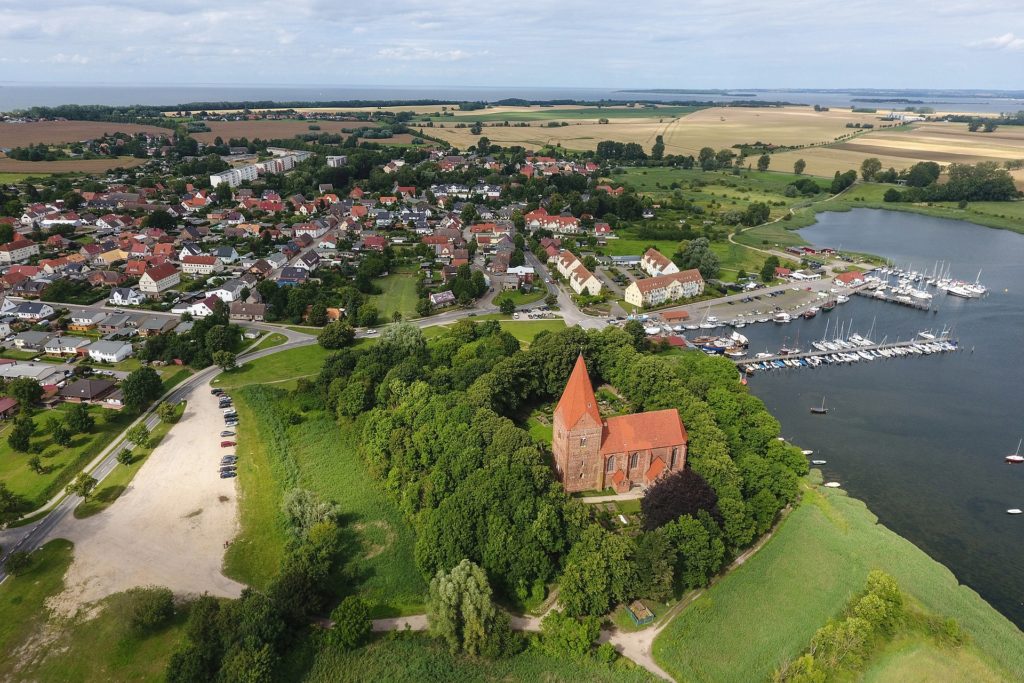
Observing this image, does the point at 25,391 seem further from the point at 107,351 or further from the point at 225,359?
the point at 225,359

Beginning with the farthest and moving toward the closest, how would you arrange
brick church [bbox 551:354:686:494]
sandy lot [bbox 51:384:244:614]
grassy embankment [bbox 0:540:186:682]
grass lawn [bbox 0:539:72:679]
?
brick church [bbox 551:354:686:494]
sandy lot [bbox 51:384:244:614]
grass lawn [bbox 0:539:72:679]
grassy embankment [bbox 0:540:186:682]

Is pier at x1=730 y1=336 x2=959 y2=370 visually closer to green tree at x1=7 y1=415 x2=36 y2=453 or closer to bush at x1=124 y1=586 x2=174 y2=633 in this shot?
bush at x1=124 y1=586 x2=174 y2=633

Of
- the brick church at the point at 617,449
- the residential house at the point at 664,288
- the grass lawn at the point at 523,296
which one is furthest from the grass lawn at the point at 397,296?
the brick church at the point at 617,449

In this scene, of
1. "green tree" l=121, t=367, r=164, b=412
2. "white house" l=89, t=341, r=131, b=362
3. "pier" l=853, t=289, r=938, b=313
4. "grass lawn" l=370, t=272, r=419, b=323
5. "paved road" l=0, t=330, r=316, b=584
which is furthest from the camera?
"pier" l=853, t=289, r=938, b=313

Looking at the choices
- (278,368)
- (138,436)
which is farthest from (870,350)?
(138,436)

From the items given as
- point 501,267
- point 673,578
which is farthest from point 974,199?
point 673,578

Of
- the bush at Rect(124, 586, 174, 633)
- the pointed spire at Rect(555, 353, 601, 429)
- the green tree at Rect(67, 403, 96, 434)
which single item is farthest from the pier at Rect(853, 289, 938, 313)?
the green tree at Rect(67, 403, 96, 434)

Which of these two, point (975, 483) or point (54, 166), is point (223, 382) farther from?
point (54, 166)
